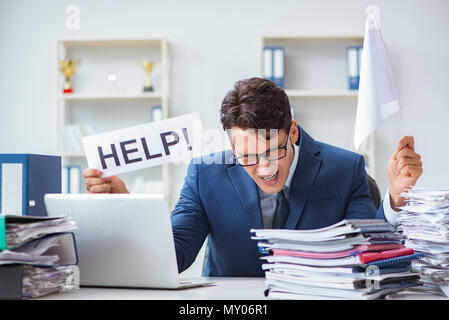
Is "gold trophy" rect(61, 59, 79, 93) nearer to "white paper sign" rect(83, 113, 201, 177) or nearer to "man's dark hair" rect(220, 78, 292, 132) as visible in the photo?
"man's dark hair" rect(220, 78, 292, 132)

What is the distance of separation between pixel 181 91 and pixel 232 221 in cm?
249

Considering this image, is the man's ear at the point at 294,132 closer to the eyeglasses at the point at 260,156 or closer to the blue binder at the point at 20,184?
the eyeglasses at the point at 260,156

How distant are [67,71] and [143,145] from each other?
2918 millimetres

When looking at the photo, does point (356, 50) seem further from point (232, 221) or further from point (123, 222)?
point (123, 222)

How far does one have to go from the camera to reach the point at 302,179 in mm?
1731

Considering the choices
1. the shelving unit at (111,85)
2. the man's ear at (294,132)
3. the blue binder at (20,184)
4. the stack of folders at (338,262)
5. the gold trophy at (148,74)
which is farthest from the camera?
the shelving unit at (111,85)

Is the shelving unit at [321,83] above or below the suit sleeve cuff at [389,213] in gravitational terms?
above

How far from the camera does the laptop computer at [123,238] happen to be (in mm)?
1184

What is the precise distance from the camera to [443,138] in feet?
13.0

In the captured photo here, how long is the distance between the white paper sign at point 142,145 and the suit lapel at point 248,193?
17.3 inches

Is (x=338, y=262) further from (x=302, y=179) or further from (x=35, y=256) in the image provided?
(x=302, y=179)

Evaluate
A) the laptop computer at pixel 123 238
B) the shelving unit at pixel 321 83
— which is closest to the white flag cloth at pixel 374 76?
the laptop computer at pixel 123 238

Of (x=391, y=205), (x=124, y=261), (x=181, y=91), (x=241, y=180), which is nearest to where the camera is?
(x=124, y=261)

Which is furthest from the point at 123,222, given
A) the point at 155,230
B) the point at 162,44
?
the point at 162,44
